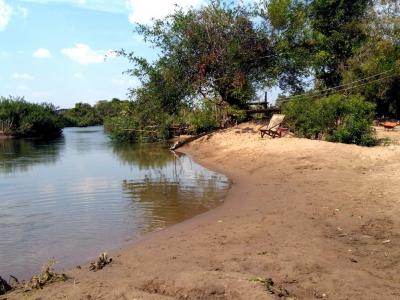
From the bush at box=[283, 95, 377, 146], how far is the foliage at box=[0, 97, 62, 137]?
134 feet

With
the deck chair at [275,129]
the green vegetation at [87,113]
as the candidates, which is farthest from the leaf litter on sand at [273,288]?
the green vegetation at [87,113]

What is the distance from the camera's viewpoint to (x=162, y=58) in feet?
93.8

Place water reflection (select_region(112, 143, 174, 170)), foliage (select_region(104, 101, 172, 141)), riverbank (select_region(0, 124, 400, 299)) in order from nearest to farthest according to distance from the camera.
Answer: riverbank (select_region(0, 124, 400, 299)) → water reflection (select_region(112, 143, 174, 170)) → foliage (select_region(104, 101, 172, 141))

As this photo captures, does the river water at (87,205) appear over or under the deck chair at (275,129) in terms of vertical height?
under

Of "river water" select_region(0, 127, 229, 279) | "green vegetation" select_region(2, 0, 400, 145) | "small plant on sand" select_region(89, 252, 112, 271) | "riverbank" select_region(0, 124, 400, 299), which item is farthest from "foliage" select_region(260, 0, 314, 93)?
"small plant on sand" select_region(89, 252, 112, 271)

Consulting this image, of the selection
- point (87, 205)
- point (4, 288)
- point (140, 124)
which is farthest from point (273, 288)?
point (140, 124)

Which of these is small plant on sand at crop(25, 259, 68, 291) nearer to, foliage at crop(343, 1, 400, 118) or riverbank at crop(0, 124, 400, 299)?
riverbank at crop(0, 124, 400, 299)

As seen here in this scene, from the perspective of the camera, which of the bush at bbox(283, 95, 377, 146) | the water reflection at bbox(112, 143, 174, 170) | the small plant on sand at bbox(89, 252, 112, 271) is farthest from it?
the water reflection at bbox(112, 143, 174, 170)

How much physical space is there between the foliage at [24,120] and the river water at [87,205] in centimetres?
3382

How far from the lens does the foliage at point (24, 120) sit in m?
53.0

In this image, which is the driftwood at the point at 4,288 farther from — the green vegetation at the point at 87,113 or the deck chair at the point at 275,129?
the green vegetation at the point at 87,113

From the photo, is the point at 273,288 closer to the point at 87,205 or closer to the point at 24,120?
the point at 87,205

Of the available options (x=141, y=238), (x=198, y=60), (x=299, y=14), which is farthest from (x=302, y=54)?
(x=141, y=238)

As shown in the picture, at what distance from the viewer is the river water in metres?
8.23
